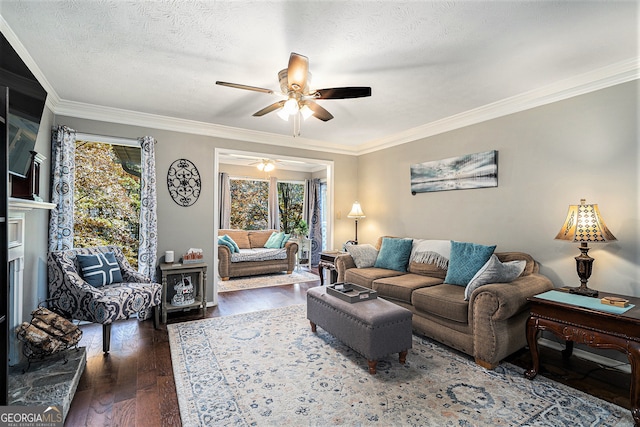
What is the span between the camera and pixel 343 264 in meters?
4.32

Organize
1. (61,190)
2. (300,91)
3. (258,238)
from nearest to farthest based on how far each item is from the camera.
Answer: (300,91) → (61,190) → (258,238)

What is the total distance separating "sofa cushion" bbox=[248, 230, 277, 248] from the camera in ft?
23.2

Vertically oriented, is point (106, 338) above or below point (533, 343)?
below

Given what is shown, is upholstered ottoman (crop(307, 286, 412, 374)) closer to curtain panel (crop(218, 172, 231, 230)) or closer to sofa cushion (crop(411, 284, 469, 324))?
sofa cushion (crop(411, 284, 469, 324))

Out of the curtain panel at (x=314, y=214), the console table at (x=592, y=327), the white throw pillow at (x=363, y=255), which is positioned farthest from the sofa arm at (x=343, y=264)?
the curtain panel at (x=314, y=214)

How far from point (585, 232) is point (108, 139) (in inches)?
203

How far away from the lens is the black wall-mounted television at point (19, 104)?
1863mm

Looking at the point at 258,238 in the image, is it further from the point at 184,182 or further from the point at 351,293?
the point at 351,293

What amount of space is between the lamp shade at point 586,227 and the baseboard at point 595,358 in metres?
1.09

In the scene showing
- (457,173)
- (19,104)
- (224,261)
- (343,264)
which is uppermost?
(19,104)

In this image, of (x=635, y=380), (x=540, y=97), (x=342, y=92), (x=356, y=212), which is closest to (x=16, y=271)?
(x=342, y=92)

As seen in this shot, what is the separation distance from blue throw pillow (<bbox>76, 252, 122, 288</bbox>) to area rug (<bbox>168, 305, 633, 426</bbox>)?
3.35ft

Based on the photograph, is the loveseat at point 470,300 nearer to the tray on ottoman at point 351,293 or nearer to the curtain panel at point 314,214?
the tray on ottoman at point 351,293

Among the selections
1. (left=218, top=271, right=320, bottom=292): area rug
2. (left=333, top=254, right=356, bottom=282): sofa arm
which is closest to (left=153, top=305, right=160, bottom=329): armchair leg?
(left=218, top=271, right=320, bottom=292): area rug
